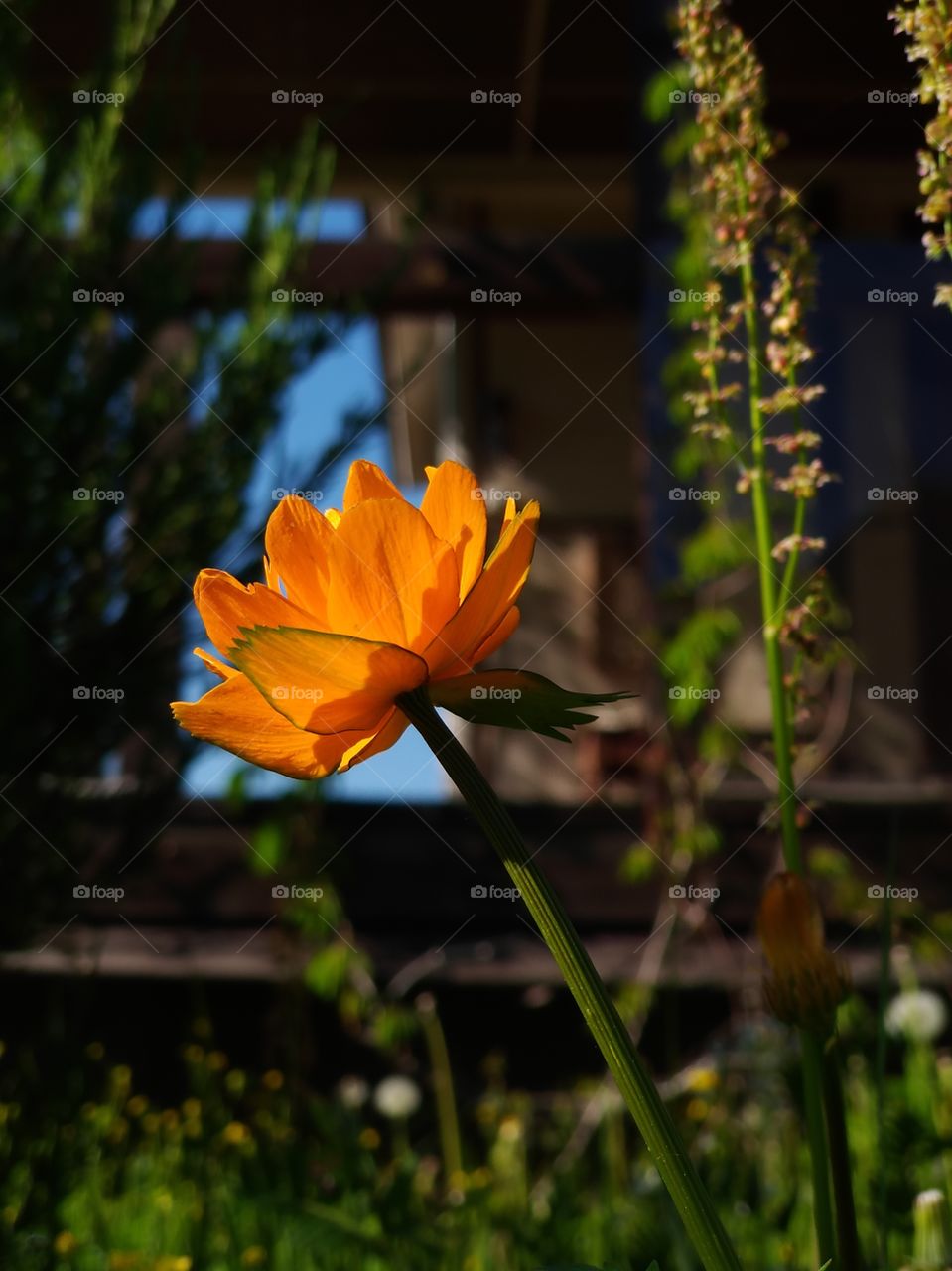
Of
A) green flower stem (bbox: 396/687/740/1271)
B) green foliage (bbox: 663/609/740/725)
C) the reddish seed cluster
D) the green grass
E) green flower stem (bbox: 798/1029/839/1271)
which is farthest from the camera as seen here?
green foliage (bbox: 663/609/740/725)

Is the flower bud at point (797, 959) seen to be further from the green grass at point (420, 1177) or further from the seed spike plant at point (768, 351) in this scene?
the green grass at point (420, 1177)

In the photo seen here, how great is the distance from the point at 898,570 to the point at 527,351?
8.93 ft

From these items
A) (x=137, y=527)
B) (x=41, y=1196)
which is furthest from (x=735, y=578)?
(x=41, y=1196)

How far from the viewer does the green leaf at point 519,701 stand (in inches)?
21.5

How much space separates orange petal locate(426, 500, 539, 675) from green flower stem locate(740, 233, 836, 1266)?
20 centimetres

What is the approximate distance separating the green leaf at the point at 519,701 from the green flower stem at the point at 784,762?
0.61 feet

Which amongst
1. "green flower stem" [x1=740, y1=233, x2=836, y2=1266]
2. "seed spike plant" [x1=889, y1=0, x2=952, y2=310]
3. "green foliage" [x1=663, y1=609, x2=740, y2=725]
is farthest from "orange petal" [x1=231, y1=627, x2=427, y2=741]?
"green foliage" [x1=663, y1=609, x2=740, y2=725]

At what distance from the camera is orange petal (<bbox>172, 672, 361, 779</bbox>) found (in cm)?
57

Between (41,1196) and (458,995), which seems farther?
(458,995)

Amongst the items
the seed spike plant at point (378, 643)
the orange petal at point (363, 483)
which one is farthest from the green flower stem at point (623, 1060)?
the orange petal at point (363, 483)

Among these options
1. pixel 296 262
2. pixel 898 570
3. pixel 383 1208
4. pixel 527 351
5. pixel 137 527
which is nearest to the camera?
pixel 383 1208

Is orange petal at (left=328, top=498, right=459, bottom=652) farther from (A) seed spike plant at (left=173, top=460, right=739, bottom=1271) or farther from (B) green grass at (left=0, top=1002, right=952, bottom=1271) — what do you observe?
(B) green grass at (left=0, top=1002, right=952, bottom=1271)

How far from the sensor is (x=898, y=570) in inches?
260

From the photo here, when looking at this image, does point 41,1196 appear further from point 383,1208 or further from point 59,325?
point 59,325
